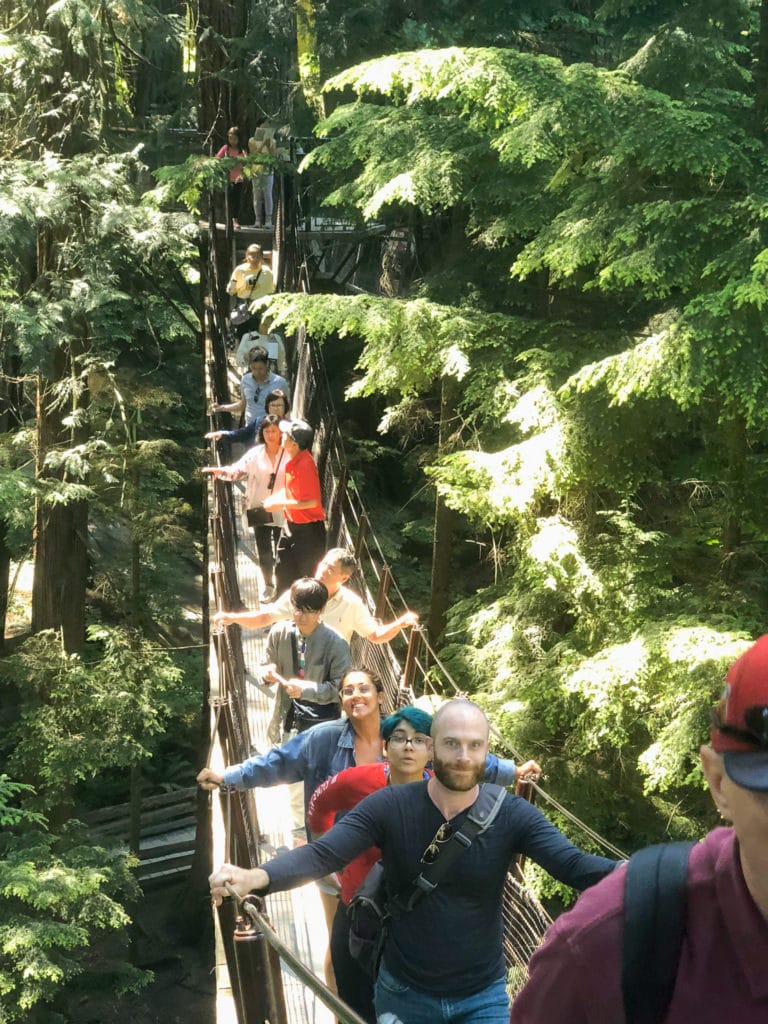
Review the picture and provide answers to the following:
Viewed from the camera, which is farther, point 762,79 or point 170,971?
point 170,971

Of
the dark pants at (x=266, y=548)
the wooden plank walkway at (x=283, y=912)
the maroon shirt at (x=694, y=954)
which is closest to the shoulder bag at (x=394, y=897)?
the wooden plank walkway at (x=283, y=912)

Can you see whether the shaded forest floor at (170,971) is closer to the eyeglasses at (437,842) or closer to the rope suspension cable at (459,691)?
the rope suspension cable at (459,691)

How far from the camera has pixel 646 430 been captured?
253 inches

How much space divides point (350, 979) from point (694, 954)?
6.63 ft

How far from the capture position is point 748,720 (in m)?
0.73

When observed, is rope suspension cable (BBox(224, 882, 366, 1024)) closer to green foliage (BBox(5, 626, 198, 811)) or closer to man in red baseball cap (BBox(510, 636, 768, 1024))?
man in red baseball cap (BBox(510, 636, 768, 1024))

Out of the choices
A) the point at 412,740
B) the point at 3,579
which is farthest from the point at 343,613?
the point at 3,579

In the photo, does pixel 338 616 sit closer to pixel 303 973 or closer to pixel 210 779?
pixel 210 779

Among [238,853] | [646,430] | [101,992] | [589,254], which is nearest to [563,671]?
[646,430]

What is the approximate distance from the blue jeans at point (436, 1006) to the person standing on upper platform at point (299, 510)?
3.83 m

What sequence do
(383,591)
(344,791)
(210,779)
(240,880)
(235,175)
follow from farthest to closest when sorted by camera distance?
1. (235,175)
2. (383,591)
3. (210,779)
4. (344,791)
5. (240,880)

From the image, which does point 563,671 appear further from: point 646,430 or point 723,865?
point 723,865

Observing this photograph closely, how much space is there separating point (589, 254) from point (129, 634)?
24.2 feet

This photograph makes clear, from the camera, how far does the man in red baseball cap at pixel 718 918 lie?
0.72 meters
